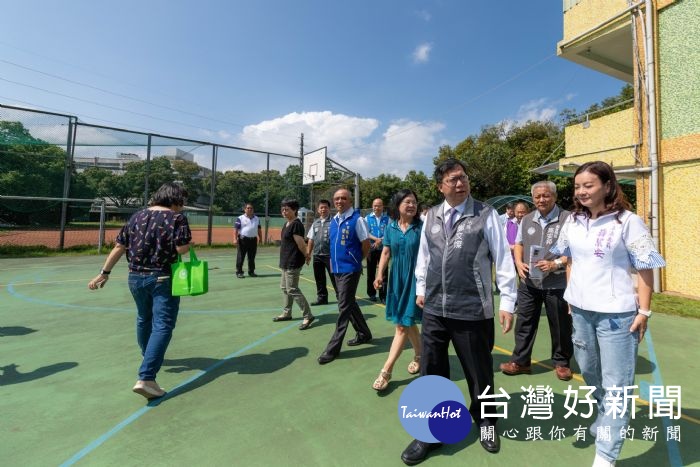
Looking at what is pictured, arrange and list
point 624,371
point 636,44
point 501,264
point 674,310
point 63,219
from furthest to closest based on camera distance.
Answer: point 63,219
point 636,44
point 674,310
point 501,264
point 624,371

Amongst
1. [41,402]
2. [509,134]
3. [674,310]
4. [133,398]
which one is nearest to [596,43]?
[674,310]

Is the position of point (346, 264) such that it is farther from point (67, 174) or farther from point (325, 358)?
point (67, 174)

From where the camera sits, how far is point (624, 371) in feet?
6.35

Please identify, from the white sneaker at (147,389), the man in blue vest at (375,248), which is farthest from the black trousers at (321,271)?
the white sneaker at (147,389)

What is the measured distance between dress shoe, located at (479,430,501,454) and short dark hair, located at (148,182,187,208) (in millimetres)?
3013

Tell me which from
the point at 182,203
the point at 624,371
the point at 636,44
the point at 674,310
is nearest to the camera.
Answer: the point at 624,371

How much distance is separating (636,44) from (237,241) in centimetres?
994

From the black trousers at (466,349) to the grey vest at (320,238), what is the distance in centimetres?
338

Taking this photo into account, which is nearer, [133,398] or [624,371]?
[624,371]

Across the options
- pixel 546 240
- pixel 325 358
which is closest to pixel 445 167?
pixel 546 240

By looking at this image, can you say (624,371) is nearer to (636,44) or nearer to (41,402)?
(41,402)

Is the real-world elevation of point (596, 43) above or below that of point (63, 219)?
above

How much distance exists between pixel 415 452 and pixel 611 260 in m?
1.61

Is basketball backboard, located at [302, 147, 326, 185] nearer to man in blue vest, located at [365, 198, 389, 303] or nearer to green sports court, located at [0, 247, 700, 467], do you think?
man in blue vest, located at [365, 198, 389, 303]
